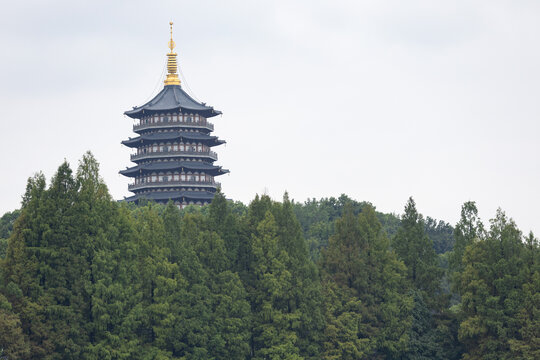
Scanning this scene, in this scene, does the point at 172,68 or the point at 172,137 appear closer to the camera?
the point at 172,137

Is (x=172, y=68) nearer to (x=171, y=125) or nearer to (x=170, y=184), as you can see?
(x=171, y=125)

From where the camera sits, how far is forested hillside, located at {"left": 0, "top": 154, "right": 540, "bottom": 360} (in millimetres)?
50500

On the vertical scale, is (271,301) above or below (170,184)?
below

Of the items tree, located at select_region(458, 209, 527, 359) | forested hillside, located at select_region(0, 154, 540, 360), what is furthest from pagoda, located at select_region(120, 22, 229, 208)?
tree, located at select_region(458, 209, 527, 359)

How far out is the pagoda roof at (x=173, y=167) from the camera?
95806 mm

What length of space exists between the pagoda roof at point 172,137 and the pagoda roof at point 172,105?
6.67 ft

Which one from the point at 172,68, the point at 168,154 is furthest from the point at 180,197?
the point at 172,68

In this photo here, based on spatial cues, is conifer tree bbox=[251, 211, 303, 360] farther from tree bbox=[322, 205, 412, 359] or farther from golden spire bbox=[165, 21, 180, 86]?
golden spire bbox=[165, 21, 180, 86]

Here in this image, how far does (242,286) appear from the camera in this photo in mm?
56719

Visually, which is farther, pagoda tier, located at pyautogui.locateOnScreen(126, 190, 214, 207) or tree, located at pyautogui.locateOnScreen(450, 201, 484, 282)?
pagoda tier, located at pyautogui.locateOnScreen(126, 190, 214, 207)

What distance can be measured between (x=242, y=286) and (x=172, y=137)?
134ft

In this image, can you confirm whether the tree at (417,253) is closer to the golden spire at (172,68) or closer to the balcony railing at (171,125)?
the balcony railing at (171,125)

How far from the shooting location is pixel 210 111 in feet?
322

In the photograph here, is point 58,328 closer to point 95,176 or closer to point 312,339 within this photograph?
point 95,176
